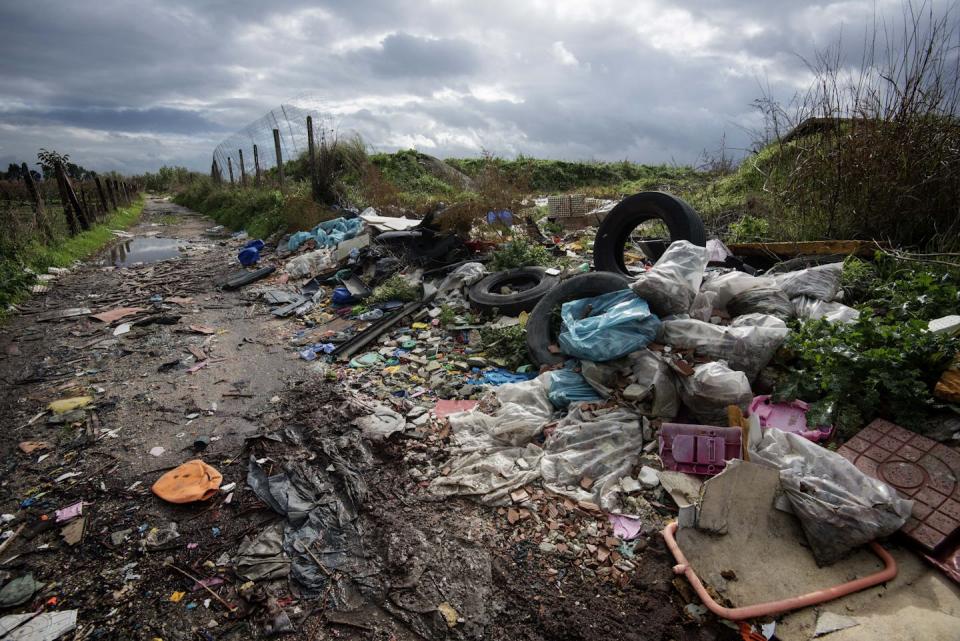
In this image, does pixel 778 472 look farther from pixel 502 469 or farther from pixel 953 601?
pixel 502 469

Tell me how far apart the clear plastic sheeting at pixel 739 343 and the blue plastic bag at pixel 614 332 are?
10.2 inches

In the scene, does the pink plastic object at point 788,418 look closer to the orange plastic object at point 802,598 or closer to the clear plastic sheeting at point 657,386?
the clear plastic sheeting at point 657,386

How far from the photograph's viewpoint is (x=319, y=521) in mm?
2646

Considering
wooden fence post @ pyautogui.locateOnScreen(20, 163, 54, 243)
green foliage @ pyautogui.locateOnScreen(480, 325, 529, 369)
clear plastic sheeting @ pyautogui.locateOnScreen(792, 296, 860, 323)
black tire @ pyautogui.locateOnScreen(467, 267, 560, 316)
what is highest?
wooden fence post @ pyautogui.locateOnScreen(20, 163, 54, 243)

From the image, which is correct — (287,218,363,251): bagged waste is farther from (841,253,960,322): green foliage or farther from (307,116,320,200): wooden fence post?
(841,253,960,322): green foliage

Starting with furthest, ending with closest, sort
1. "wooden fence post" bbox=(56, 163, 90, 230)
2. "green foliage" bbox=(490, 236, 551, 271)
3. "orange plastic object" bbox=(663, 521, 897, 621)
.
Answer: "wooden fence post" bbox=(56, 163, 90, 230)
"green foliage" bbox=(490, 236, 551, 271)
"orange plastic object" bbox=(663, 521, 897, 621)

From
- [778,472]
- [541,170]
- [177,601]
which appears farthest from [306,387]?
[541,170]

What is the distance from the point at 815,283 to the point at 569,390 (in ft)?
7.18

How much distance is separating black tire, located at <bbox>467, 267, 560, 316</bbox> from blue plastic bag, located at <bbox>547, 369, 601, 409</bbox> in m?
1.65

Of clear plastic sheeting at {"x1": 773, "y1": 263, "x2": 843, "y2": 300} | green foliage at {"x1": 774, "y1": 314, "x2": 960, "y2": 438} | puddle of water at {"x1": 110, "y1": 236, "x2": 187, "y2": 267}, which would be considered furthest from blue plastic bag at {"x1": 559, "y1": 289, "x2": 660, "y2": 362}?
puddle of water at {"x1": 110, "y1": 236, "x2": 187, "y2": 267}

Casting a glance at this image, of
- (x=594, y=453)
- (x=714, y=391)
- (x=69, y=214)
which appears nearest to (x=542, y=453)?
(x=594, y=453)

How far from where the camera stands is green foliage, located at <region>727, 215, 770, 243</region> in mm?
5703

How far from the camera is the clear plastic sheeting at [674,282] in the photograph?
3523mm

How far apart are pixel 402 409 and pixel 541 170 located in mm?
18781
